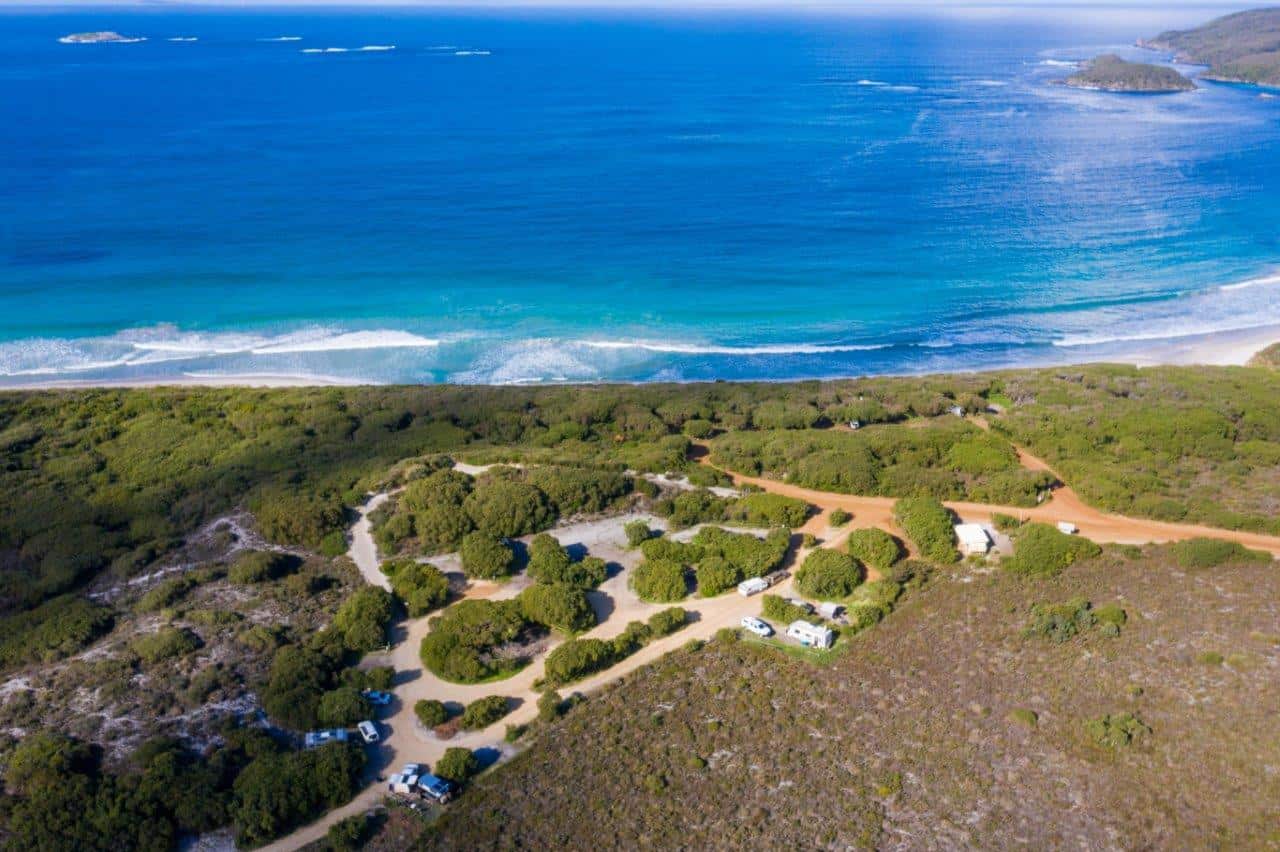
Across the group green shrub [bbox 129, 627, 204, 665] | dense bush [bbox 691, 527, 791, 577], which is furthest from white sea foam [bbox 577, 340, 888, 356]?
green shrub [bbox 129, 627, 204, 665]

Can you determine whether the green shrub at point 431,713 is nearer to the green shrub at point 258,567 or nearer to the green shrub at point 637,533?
the green shrub at point 258,567

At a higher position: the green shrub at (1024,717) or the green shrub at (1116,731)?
the green shrub at (1116,731)

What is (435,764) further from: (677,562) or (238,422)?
(238,422)

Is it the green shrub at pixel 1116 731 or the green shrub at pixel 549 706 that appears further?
the green shrub at pixel 549 706

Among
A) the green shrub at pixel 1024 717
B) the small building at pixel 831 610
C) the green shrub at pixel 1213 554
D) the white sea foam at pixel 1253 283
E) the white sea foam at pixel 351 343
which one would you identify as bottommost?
the white sea foam at pixel 351 343

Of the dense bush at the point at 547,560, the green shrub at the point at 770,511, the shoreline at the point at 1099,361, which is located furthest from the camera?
the shoreline at the point at 1099,361

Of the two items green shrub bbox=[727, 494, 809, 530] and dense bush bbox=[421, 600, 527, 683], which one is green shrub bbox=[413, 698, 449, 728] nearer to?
dense bush bbox=[421, 600, 527, 683]

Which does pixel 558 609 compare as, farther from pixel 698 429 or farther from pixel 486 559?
pixel 698 429

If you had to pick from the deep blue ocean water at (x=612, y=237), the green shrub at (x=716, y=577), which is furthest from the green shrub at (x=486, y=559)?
the deep blue ocean water at (x=612, y=237)

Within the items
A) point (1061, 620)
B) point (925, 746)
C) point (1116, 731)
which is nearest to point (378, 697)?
point (925, 746)
